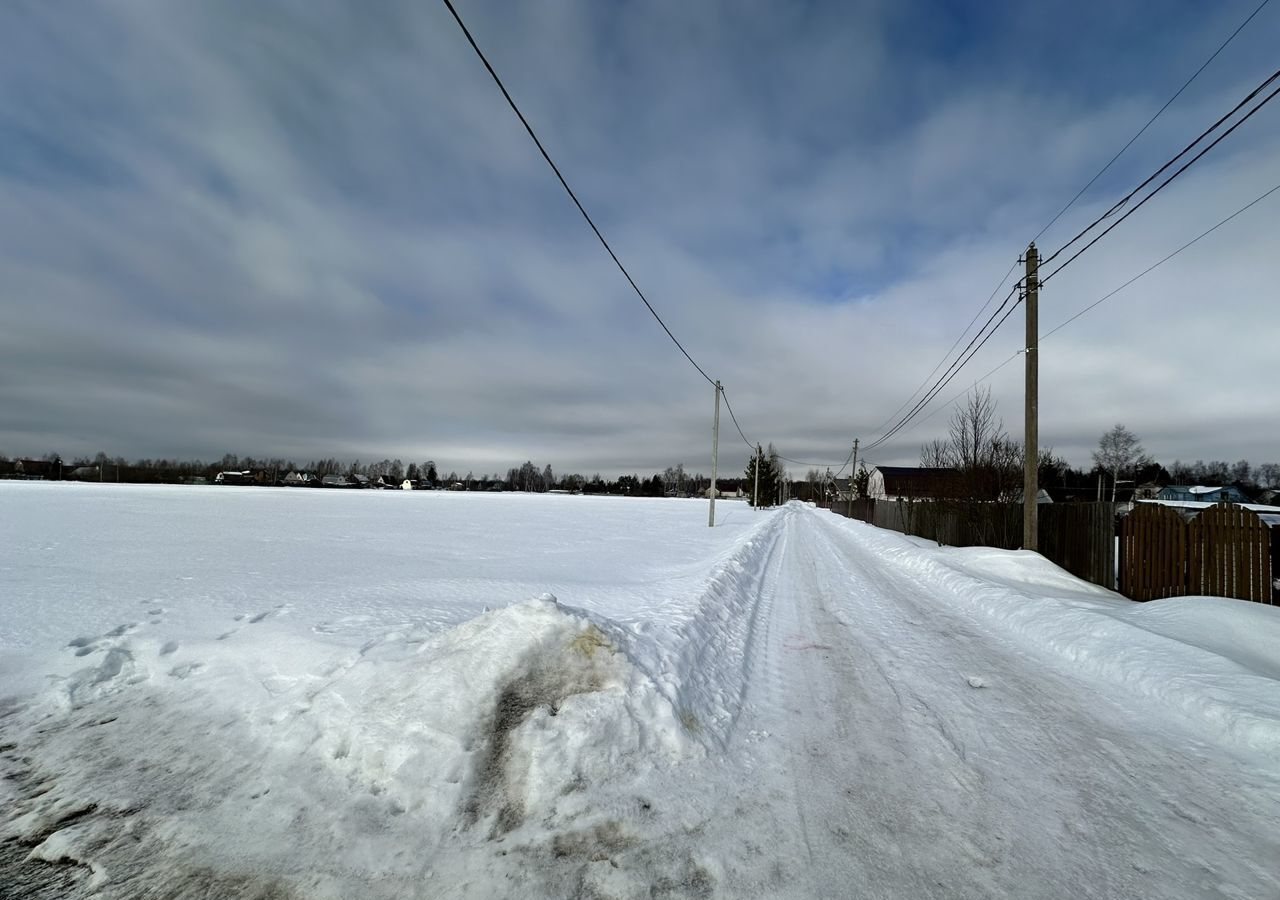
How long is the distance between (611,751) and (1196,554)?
1058 cm

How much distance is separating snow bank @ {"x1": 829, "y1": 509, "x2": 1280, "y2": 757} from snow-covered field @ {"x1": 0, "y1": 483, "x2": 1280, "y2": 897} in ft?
0.13

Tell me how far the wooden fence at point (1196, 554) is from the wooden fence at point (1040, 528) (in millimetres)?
1108

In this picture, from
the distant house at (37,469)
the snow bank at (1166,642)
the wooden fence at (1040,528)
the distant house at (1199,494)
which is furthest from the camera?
the distant house at (37,469)

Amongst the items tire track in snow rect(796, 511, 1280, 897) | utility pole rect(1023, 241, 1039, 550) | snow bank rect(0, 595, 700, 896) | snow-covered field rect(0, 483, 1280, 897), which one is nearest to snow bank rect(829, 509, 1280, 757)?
snow-covered field rect(0, 483, 1280, 897)

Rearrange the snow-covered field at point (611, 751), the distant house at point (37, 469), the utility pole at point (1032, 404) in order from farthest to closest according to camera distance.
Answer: the distant house at point (37, 469), the utility pole at point (1032, 404), the snow-covered field at point (611, 751)

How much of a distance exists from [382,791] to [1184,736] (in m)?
5.67

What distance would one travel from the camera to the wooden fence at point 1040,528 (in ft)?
37.1

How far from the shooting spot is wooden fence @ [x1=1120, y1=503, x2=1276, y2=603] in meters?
7.96

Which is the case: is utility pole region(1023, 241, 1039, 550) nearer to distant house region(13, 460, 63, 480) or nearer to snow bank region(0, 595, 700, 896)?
snow bank region(0, 595, 700, 896)

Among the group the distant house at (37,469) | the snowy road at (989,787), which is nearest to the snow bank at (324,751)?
the snowy road at (989,787)

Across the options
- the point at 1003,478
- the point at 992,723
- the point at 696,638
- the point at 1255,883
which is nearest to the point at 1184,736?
the point at 992,723

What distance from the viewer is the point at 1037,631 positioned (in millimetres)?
7008

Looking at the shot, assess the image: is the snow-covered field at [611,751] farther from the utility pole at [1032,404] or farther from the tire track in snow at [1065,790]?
the utility pole at [1032,404]

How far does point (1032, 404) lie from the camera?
12.2m
